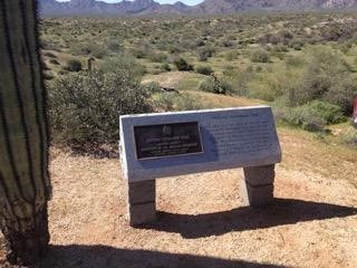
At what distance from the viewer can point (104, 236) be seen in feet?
20.7

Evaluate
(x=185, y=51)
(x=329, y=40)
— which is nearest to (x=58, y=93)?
(x=185, y=51)

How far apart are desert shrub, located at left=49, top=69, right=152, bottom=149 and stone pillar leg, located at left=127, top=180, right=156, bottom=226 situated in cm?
304

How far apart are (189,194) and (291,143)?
3.54 metres

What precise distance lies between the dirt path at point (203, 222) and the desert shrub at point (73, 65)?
720 inches

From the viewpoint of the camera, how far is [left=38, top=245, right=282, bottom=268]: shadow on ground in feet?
18.5

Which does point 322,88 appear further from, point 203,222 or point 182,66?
point 203,222

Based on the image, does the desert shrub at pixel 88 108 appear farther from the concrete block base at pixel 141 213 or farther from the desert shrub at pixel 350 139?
the desert shrub at pixel 350 139

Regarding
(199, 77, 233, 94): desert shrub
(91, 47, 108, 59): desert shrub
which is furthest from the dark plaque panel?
(91, 47, 108, 59): desert shrub

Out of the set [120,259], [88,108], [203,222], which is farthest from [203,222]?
[88,108]

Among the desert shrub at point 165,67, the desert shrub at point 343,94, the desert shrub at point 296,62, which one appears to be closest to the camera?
the desert shrub at point 343,94

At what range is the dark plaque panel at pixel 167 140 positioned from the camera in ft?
20.5

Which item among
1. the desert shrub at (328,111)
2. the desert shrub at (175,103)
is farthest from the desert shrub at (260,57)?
the desert shrub at (175,103)

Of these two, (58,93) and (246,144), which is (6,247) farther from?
(58,93)

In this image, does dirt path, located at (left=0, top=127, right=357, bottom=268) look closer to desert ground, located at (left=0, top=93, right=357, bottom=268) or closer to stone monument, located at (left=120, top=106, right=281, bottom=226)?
desert ground, located at (left=0, top=93, right=357, bottom=268)
